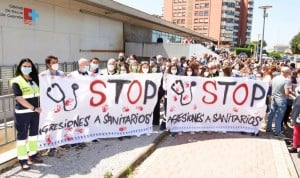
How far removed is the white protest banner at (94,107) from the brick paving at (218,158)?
39.9 inches

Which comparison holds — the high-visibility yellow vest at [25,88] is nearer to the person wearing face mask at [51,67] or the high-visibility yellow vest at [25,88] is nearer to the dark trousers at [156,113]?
the person wearing face mask at [51,67]

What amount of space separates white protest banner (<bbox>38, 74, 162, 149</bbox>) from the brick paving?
1013 mm

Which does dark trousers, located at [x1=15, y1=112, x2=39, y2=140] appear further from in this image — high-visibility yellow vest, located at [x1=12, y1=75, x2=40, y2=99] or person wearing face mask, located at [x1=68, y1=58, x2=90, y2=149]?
person wearing face mask, located at [x1=68, y1=58, x2=90, y2=149]

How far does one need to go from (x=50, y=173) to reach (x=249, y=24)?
14292 centimetres

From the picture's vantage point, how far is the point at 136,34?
28281mm

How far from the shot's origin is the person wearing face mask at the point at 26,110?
5027 millimetres

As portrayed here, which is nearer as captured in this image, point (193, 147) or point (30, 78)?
point (30, 78)

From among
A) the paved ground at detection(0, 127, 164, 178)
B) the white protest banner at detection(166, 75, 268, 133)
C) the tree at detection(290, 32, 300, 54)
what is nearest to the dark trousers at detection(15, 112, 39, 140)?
the paved ground at detection(0, 127, 164, 178)

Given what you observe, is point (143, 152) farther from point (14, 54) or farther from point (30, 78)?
point (14, 54)

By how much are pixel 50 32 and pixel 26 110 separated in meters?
11.3

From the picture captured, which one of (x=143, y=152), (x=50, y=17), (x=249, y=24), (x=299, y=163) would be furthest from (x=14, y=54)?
(x=249, y=24)

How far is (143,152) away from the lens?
20.9 feet

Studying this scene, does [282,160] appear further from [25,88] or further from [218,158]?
[25,88]

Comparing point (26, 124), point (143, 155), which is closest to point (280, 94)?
point (143, 155)
